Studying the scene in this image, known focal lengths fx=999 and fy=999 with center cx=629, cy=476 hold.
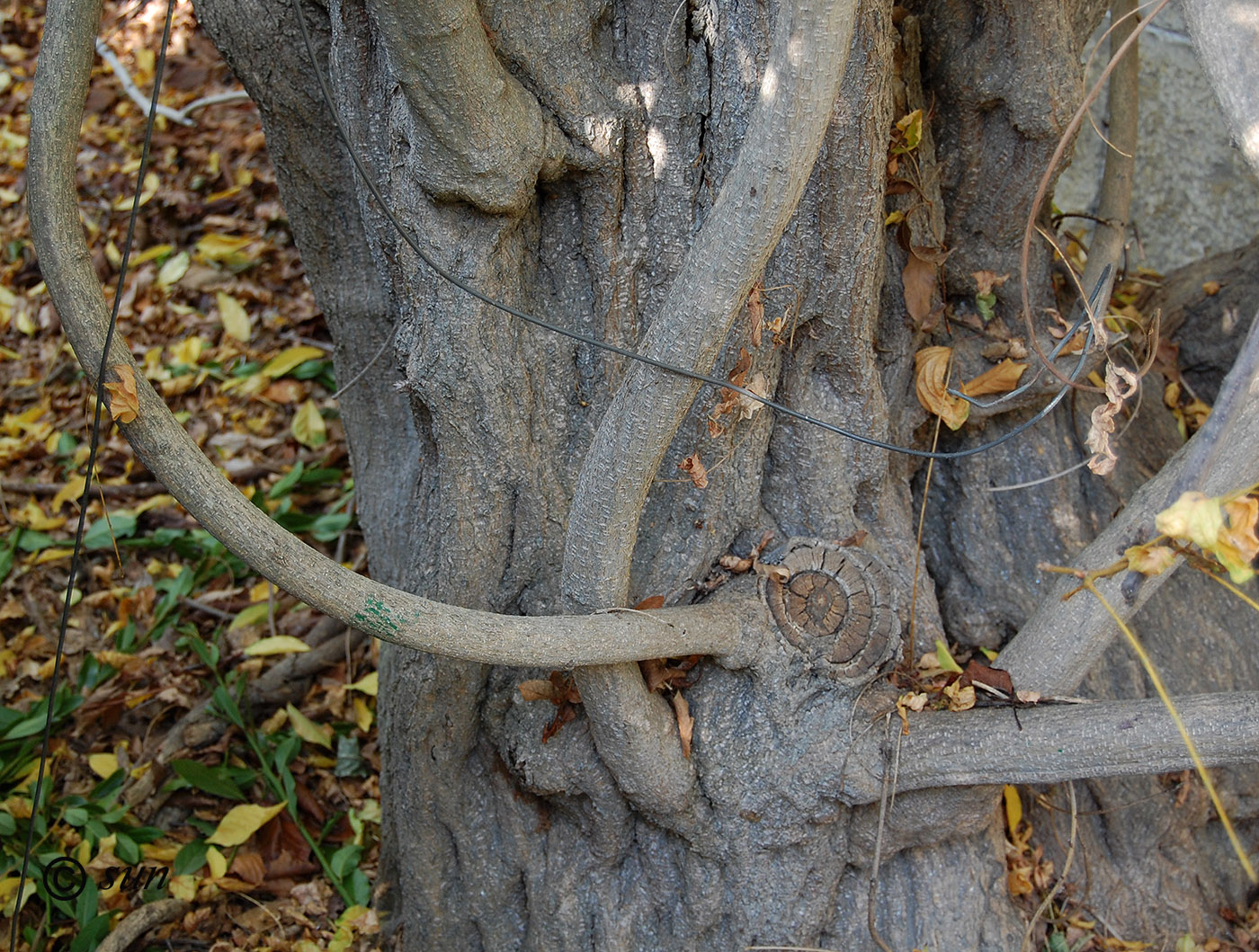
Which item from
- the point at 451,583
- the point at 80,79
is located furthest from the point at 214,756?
the point at 80,79

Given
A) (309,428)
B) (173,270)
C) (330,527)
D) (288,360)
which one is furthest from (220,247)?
(330,527)

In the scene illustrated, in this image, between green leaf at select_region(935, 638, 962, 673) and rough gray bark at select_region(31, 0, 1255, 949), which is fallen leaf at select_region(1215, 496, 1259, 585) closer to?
rough gray bark at select_region(31, 0, 1255, 949)

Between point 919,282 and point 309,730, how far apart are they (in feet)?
6.06

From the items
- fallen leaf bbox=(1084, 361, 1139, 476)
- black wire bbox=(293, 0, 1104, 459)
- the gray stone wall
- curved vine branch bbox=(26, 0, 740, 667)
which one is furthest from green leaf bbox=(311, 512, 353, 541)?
the gray stone wall

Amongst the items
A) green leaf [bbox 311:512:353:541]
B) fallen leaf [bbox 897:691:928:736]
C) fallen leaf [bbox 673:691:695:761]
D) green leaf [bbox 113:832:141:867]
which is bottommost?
green leaf [bbox 113:832:141:867]

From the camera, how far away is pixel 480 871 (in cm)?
201

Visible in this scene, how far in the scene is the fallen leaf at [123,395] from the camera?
4.38 feet

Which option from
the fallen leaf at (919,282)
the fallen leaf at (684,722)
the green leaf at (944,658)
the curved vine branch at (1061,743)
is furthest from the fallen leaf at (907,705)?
the fallen leaf at (919,282)

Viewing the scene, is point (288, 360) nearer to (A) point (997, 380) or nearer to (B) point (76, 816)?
(B) point (76, 816)

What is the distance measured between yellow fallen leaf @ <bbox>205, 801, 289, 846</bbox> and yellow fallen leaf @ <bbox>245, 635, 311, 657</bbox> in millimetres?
423

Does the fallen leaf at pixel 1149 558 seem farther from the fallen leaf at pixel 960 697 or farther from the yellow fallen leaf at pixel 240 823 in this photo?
the yellow fallen leaf at pixel 240 823

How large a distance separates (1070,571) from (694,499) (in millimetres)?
658

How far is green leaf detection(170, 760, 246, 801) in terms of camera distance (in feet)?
7.70

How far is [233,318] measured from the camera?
3.52 m
